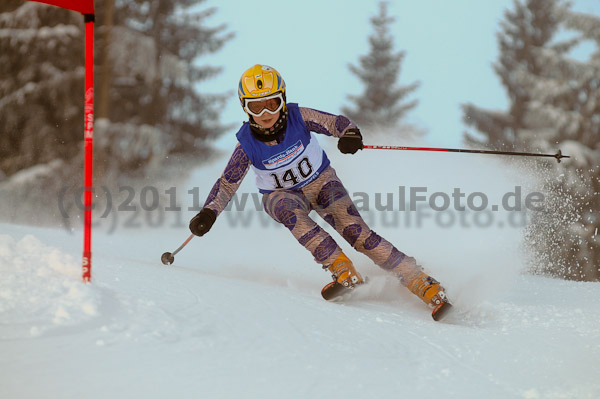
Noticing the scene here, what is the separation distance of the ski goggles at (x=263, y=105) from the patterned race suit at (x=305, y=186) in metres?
0.22

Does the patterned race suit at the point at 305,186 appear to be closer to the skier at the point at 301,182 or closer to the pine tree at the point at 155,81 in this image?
the skier at the point at 301,182

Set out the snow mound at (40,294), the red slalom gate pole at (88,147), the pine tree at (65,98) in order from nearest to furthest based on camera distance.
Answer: the snow mound at (40,294) < the red slalom gate pole at (88,147) < the pine tree at (65,98)

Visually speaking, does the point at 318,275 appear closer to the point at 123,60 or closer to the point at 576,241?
the point at 123,60

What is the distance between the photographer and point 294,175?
14.0 feet

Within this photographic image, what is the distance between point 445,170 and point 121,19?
788 centimetres

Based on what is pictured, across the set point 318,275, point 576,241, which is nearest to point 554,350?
point 318,275

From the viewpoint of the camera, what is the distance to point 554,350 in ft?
10.5

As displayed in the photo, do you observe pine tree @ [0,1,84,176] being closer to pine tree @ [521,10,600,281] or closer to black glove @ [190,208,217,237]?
black glove @ [190,208,217,237]

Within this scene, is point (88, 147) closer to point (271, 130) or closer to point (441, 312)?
point (271, 130)

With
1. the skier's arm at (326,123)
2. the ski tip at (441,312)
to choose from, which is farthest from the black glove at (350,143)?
the ski tip at (441,312)

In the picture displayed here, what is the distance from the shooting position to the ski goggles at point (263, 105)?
400 centimetres

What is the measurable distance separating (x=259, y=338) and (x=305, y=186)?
194 cm

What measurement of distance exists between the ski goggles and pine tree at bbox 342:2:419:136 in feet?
58.6

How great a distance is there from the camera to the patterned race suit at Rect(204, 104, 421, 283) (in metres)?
4.12
